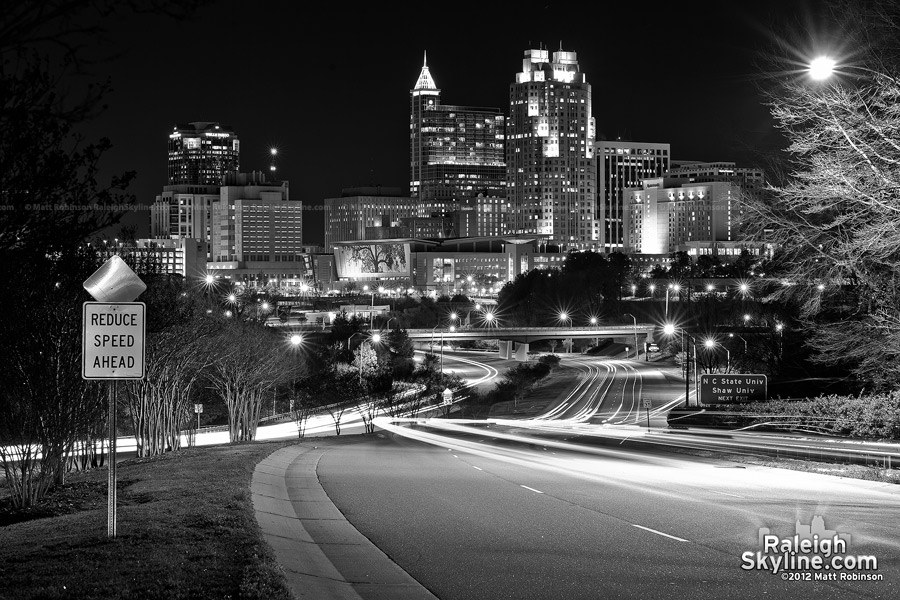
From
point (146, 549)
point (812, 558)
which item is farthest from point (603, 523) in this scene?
point (146, 549)

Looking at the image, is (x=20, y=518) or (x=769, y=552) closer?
(x=769, y=552)

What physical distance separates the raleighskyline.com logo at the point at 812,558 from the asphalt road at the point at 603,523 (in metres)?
0.14

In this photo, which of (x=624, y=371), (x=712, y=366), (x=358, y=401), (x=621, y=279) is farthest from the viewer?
(x=621, y=279)

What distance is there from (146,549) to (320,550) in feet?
7.51

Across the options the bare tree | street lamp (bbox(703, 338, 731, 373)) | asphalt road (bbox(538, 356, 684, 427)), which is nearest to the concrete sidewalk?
the bare tree

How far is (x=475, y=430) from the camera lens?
50.5m

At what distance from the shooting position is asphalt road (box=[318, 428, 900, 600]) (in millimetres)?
10516

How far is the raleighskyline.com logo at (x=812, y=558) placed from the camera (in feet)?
35.8

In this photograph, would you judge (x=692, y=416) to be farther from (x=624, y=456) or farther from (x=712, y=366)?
(x=624, y=456)

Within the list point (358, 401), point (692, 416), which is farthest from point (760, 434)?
point (358, 401)

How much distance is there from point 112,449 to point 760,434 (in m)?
34.8

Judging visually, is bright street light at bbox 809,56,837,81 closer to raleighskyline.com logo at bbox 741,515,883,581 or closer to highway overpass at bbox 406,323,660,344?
raleighskyline.com logo at bbox 741,515,883,581

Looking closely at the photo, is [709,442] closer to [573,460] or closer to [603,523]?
[573,460]

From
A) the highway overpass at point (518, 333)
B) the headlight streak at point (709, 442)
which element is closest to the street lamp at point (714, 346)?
the headlight streak at point (709, 442)
